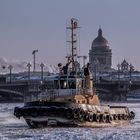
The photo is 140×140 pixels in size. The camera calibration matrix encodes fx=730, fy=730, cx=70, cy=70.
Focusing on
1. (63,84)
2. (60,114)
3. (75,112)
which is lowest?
(60,114)

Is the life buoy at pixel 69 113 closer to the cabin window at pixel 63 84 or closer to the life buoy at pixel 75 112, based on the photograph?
the life buoy at pixel 75 112

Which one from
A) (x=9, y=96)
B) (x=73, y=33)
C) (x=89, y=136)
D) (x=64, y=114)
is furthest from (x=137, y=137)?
(x=9, y=96)

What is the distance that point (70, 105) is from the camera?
6019 cm

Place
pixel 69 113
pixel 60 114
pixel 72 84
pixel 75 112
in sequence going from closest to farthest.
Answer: pixel 60 114 → pixel 69 113 → pixel 75 112 → pixel 72 84

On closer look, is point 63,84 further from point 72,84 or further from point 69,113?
point 69,113

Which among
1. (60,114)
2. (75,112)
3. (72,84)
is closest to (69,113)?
(75,112)

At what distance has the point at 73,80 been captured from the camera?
63.9m

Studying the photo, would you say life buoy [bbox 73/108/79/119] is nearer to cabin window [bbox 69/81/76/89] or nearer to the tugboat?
the tugboat

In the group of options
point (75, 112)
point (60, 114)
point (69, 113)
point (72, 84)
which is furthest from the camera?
point (72, 84)

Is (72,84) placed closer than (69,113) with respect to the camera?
No

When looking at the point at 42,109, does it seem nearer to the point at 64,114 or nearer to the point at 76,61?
the point at 64,114

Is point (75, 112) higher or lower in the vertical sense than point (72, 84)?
lower

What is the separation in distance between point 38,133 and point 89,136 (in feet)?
16.8

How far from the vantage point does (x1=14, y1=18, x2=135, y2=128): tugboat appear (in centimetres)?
6003
